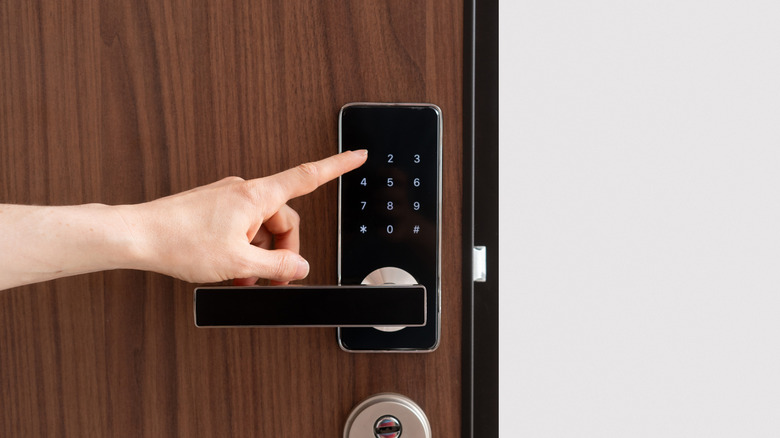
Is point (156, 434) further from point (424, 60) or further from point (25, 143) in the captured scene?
point (424, 60)

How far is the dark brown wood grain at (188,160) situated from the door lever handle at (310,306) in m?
0.05

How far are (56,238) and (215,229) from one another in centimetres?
9

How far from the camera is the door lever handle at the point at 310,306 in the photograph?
321 millimetres

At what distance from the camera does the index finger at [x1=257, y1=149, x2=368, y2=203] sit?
0.33 meters

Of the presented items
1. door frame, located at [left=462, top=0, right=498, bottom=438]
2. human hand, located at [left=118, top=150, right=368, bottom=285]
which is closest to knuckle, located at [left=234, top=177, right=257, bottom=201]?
human hand, located at [left=118, top=150, right=368, bottom=285]

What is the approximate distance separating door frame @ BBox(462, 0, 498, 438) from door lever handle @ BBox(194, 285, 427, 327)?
7cm

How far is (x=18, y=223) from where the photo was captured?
309 mm

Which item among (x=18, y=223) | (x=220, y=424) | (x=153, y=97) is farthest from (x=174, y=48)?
(x=220, y=424)

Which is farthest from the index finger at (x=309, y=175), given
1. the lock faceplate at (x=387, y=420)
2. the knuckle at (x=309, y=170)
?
the lock faceplate at (x=387, y=420)

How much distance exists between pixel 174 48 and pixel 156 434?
27 centimetres

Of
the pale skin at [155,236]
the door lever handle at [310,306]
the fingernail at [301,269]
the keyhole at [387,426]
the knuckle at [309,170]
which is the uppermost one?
the knuckle at [309,170]

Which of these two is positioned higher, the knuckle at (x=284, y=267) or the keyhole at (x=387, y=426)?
the knuckle at (x=284, y=267)

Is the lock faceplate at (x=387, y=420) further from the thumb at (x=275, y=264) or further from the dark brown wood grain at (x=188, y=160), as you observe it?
the thumb at (x=275, y=264)

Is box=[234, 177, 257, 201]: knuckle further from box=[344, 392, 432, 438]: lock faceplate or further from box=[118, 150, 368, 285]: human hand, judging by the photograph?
box=[344, 392, 432, 438]: lock faceplate
